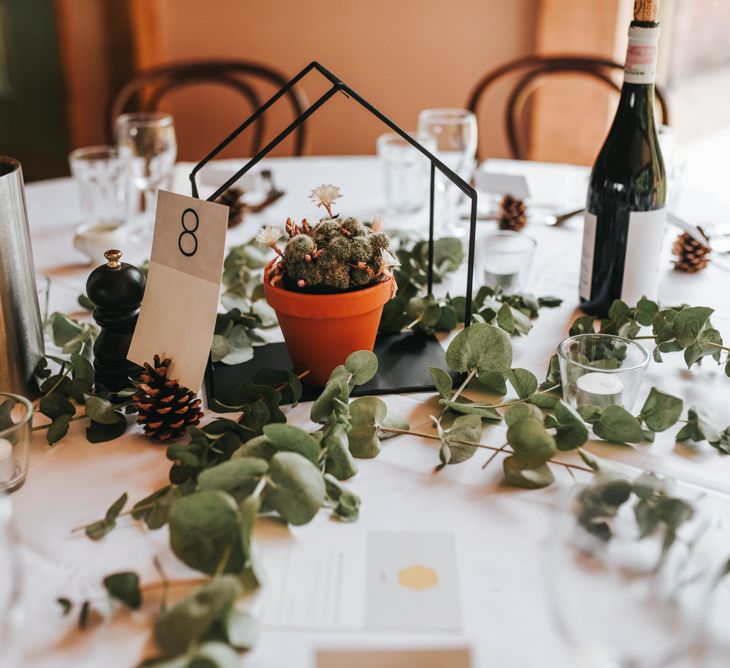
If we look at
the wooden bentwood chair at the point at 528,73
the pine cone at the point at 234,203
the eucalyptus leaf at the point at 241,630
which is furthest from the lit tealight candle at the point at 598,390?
the wooden bentwood chair at the point at 528,73

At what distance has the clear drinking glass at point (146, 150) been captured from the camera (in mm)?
1670

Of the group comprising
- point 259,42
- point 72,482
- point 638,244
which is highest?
point 259,42

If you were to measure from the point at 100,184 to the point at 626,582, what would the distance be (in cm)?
135

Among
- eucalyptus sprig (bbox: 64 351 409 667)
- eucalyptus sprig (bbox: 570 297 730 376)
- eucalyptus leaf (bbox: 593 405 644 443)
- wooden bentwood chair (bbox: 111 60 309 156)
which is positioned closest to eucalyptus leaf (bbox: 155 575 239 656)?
eucalyptus sprig (bbox: 64 351 409 667)

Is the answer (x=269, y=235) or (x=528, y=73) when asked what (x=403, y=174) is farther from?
(x=528, y=73)

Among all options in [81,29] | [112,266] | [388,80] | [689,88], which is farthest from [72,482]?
[689,88]

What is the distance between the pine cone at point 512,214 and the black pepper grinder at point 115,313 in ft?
2.59

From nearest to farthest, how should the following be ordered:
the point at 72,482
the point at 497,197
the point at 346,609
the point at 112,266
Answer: the point at 346,609 → the point at 72,482 → the point at 112,266 → the point at 497,197

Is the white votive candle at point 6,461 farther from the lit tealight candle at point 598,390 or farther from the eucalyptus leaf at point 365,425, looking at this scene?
the lit tealight candle at point 598,390

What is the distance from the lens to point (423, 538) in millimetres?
758

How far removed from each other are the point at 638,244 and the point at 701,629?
0.72 metres

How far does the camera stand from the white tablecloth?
2.10 feet

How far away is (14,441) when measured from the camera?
0.81 meters

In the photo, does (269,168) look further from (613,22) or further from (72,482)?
(613,22)
